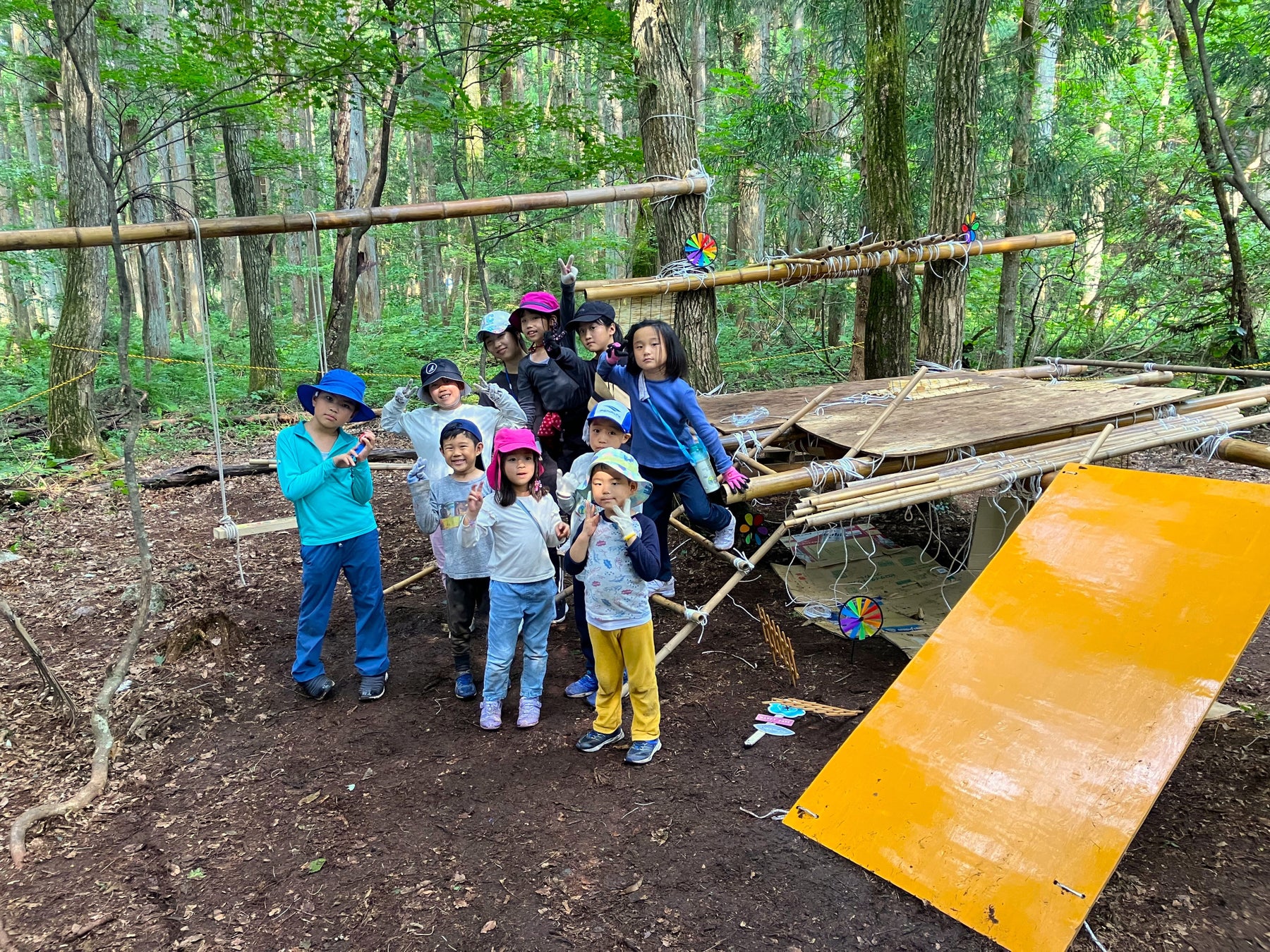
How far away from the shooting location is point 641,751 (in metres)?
3.24

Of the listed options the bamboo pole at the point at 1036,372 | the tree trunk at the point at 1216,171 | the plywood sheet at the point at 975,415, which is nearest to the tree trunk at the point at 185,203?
the plywood sheet at the point at 975,415

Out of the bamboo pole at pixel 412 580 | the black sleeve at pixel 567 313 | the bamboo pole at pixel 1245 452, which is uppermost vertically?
the black sleeve at pixel 567 313

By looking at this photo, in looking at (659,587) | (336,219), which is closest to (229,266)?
(336,219)

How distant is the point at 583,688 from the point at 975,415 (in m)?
2.71

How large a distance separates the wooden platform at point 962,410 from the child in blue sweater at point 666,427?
2.54 feet

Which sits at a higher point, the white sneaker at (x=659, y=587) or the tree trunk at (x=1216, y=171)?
the tree trunk at (x=1216, y=171)

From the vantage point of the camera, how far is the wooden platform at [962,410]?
4.00 meters

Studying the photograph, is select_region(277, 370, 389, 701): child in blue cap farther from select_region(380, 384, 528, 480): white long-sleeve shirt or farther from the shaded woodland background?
the shaded woodland background

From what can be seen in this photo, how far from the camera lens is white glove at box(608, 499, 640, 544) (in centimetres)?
298

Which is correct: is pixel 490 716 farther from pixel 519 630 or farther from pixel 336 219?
pixel 336 219

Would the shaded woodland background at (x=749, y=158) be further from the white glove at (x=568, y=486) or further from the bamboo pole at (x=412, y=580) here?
the white glove at (x=568, y=486)

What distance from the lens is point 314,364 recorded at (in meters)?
13.6

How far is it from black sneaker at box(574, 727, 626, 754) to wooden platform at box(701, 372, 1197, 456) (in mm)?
1886

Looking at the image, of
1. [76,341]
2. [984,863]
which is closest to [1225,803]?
[984,863]
